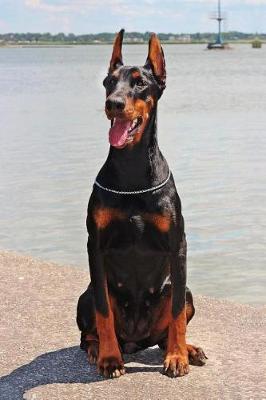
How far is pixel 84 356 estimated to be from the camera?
6.00 metres

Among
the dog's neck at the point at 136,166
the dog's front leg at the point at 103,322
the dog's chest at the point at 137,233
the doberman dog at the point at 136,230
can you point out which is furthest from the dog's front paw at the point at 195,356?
the dog's neck at the point at 136,166

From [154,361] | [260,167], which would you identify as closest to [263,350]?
[154,361]

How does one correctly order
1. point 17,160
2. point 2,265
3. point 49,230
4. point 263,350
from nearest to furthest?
point 263,350, point 2,265, point 49,230, point 17,160

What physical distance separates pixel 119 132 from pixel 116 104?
224 mm

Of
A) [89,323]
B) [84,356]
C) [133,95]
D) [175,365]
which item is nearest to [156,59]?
[133,95]

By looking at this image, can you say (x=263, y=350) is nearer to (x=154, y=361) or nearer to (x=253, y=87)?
(x=154, y=361)

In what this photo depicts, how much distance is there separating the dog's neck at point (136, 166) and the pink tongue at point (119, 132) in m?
0.18

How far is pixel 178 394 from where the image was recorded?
5293mm

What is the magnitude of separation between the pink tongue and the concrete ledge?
1.68 m

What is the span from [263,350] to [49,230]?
636 cm

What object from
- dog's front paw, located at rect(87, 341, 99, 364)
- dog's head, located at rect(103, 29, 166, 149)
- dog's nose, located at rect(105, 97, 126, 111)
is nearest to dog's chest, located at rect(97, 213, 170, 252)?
dog's head, located at rect(103, 29, 166, 149)

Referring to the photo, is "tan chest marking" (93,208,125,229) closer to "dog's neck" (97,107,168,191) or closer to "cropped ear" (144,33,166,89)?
"dog's neck" (97,107,168,191)

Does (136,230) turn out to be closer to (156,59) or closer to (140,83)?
(140,83)

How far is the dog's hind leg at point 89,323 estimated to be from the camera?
5648 mm
